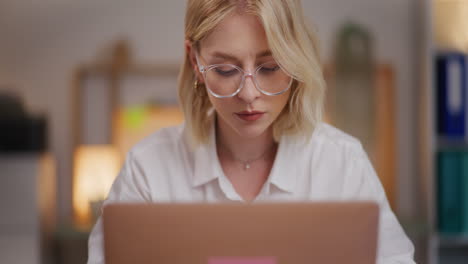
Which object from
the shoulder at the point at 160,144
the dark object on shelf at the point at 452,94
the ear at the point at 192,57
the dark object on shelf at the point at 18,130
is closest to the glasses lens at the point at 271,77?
the ear at the point at 192,57

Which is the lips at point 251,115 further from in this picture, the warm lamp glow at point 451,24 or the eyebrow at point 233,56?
the warm lamp glow at point 451,24

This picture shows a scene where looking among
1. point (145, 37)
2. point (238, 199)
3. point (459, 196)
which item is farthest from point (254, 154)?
point (145, 37)

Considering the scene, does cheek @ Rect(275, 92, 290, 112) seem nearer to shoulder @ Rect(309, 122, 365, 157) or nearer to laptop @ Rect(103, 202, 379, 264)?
shoulder @ Rect(309, 122, 365, 157)

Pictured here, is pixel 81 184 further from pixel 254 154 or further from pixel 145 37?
pixel 254 154

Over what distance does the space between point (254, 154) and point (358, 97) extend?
1944mm

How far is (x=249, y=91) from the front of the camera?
1.23m

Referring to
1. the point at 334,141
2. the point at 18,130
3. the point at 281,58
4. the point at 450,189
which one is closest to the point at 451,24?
the point at 450,189

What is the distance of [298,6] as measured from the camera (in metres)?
1.27

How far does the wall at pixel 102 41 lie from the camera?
353cm

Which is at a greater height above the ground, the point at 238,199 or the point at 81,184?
the point at 238,199

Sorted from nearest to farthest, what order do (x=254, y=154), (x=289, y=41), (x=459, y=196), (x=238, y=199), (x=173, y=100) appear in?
(x=289, y=41) → (x=238, y=199) → (x=254, y=154) → (x=459, y=196) → (x=173, y=100)

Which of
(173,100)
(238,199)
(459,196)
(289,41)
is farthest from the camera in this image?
(173,100)

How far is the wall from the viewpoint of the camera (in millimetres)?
3533

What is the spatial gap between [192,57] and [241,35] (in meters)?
0.20
